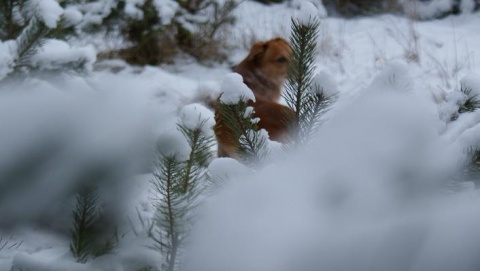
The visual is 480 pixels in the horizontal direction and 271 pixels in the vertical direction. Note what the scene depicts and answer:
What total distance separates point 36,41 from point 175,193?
1192 mm

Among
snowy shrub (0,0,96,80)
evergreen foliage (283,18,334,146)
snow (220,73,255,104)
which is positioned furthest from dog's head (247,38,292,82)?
snow (220,73,255,104)

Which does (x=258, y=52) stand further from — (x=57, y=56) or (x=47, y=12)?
(x=47, y=12)

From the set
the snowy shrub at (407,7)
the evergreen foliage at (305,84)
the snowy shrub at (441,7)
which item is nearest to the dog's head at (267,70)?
the evergreen foliage at (305,84)

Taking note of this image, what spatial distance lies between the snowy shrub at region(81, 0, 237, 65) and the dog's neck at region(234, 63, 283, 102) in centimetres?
152

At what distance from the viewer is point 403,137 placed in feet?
2.33

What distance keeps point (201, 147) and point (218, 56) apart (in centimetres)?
426

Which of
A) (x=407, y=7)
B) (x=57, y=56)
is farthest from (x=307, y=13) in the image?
(x=407, y=7)

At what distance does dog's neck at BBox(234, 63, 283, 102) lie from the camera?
3227 millimetres

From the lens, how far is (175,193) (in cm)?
88

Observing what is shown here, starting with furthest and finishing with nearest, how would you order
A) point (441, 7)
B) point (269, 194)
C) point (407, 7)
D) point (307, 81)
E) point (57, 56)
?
point (441, 7) → point (407, 7) → point (57, 56) → point (307, 81) → point (269, 194)

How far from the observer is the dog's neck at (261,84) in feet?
10.6

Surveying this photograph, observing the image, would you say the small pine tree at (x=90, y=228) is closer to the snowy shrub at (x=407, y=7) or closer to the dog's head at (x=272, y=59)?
the dog's head at (x=272, y=59)

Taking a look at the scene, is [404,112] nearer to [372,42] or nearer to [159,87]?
[159,87]

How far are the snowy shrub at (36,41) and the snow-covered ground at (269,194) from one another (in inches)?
36.2
